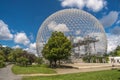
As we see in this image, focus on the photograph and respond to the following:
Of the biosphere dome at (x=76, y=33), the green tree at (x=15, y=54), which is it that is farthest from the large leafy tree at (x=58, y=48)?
the green tree at (x=15, y=54)

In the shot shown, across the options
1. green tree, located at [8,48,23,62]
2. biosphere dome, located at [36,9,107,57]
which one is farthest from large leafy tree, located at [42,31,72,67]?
green tree, located at [8,48,23,62]

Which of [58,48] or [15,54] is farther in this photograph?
[15,54]

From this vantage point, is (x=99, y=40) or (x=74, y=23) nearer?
(x=74, y=23)

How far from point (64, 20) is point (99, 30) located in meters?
12.2

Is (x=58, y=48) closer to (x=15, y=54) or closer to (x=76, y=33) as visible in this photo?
(x=76, y=33)

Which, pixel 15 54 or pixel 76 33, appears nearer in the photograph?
pixel 76 33

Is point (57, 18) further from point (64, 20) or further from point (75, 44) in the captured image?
point (75, 44)

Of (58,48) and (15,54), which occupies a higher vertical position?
(15,54)

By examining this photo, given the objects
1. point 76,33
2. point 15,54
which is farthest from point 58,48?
point 15,54

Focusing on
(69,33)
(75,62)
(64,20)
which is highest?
(64,20)

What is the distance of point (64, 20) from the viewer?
61219mm

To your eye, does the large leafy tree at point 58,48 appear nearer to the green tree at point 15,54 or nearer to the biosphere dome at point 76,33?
the biosphere dome at point 76,33

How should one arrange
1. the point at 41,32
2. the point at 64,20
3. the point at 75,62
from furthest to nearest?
the point at 41,32, the point at 64,20, the point at 75,62

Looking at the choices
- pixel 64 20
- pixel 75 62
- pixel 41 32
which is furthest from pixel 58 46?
pixel 41 32
